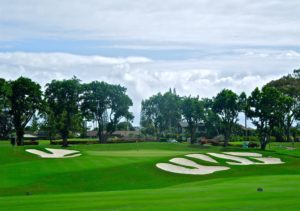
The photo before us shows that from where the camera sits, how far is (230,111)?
8825cm

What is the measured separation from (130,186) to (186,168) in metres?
9.41

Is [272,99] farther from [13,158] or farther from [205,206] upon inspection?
[205,206]

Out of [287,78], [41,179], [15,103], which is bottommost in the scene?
[41,179]

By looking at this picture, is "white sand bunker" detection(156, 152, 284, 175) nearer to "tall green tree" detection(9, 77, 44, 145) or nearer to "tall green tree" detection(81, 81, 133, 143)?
"tall green tree" detection(9, 77, 44, 145)

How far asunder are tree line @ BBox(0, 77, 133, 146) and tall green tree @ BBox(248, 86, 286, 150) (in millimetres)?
35180

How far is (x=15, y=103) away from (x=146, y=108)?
231 feet

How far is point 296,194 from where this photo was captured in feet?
63.3

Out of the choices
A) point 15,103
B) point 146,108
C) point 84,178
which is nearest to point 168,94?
point 146,108

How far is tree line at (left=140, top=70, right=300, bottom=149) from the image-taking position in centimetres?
7288

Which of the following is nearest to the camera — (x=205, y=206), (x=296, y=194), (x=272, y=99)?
(x=205, y=206)

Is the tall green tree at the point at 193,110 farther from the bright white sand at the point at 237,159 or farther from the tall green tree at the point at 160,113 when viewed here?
the bright white sand at the point at 237,159

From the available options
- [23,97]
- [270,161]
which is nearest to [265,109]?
[270,161]

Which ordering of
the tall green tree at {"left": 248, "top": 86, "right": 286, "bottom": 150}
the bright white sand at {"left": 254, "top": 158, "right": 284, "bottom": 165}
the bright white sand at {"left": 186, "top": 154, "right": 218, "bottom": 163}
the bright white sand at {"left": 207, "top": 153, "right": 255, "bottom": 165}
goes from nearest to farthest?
the bright white sand at {"left": 186, "top": 154, "right": 218, "bottom": 163}, the bright white sand at {"left": 207, "top": 153, "right": 255, "bottom": 165}, the bright white sand at {"left": 254, "top": 158, "right": 284, "bottom": 165}, the tall green tree at {"left": 248, "top": 86, "right": 286, "bottom": 150}

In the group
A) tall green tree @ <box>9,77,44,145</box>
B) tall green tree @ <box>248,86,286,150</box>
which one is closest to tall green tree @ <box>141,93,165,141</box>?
tall green tree @ <box>9,77,44,145</box>
